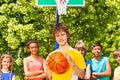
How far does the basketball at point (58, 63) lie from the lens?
603cm

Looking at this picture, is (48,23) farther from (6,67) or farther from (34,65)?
(34,65)

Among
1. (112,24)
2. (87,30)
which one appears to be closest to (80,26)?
(87,30)

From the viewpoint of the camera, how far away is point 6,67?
853cm

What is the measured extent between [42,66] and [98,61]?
1.11 metres

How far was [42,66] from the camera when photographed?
8.40 m

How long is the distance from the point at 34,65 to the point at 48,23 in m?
11.7

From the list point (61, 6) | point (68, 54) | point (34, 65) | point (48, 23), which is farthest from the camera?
point (48, 23)

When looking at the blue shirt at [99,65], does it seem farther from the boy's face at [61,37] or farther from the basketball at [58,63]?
the boy's face at [61,37]

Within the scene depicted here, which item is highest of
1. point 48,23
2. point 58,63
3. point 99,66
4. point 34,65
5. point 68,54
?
point 68,54

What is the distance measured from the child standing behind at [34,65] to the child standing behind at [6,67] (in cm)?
30

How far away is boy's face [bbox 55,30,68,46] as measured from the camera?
19.8ft

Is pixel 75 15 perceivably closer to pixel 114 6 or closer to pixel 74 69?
pixel 114 6

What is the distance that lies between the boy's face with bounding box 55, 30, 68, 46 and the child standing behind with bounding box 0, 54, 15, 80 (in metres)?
2.60

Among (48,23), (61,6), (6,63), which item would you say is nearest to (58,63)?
(6,63)
